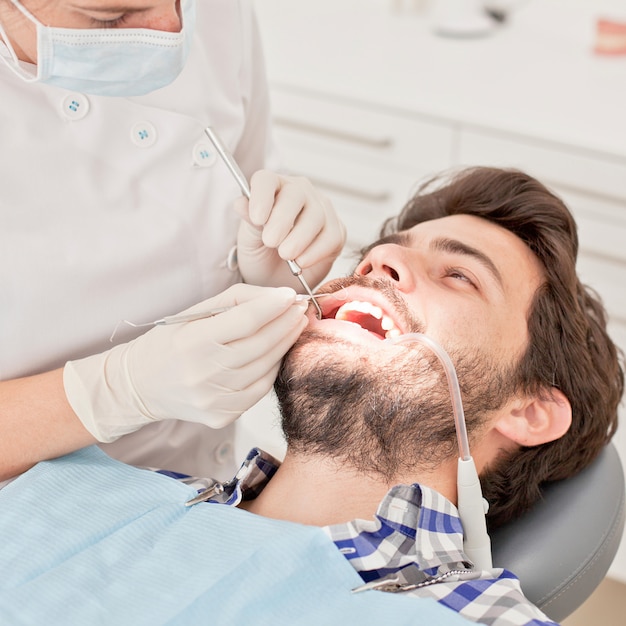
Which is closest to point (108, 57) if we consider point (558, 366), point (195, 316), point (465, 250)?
point (195, 316)

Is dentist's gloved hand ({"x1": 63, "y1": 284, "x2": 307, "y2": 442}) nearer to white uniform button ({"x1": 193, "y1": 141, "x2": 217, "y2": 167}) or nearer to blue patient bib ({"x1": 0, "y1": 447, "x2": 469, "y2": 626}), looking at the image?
blue patient bib ({"x1": 0, "y1": 447, "x2": 469, "y2": 626})

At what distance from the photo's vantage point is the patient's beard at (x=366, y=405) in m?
1.41

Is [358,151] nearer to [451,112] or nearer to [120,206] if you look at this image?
[451,112]

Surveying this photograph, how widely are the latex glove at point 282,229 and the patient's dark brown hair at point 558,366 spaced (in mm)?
367

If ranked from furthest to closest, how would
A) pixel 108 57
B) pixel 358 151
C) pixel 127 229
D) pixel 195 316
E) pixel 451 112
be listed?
pixel 358 151 → pixel 451 112 → pixel 127 229 → pixel 195 316 → pixel 108 57

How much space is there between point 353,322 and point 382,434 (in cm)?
24

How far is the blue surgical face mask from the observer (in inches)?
46.9

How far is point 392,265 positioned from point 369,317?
0.11 metres

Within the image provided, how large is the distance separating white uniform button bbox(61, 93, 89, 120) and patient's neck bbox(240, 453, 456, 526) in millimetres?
662

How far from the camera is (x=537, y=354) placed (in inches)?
61.8

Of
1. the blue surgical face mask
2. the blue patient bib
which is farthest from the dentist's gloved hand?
the blue surgical face mask

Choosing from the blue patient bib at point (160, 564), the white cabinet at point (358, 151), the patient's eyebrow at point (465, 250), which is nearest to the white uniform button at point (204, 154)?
the patient's eyebrow at point (465, 250)

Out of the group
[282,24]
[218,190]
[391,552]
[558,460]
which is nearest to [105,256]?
[218,190]

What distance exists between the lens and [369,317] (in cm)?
159
